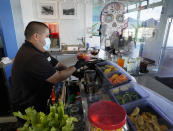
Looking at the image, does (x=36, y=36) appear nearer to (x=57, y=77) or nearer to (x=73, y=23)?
(x=57, y=77)

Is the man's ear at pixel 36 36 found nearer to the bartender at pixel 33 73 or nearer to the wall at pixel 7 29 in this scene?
the bartender at pixel 33 73

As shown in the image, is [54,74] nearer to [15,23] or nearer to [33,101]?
[33,101]

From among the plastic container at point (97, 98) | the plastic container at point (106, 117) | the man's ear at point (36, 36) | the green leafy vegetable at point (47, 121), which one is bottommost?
the plastic container at point (97, 98)

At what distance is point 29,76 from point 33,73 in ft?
0.20

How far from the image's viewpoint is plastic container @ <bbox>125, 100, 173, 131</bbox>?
0.66 meters

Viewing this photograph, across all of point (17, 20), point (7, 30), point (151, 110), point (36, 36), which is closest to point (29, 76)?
point (36, 36)

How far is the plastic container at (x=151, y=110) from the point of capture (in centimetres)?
66

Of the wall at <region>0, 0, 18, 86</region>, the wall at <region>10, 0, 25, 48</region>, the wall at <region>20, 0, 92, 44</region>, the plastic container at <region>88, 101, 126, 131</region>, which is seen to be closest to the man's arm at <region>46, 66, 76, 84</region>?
the plastic container at <region>88, 101, 126, 131</region>

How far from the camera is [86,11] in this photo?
157 inches

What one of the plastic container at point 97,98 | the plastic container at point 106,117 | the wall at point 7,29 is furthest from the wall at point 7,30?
the plastic container at point 106,117

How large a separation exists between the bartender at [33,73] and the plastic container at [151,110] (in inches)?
28.3

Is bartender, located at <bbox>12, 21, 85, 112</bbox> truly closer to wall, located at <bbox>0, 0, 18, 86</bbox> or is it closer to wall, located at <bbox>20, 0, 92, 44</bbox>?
wall, located at <bbox>0, 0, 18, 86</bbox>

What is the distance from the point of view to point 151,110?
0.78 meters

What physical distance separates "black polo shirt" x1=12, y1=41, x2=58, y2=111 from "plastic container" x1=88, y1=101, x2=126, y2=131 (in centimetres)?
75
